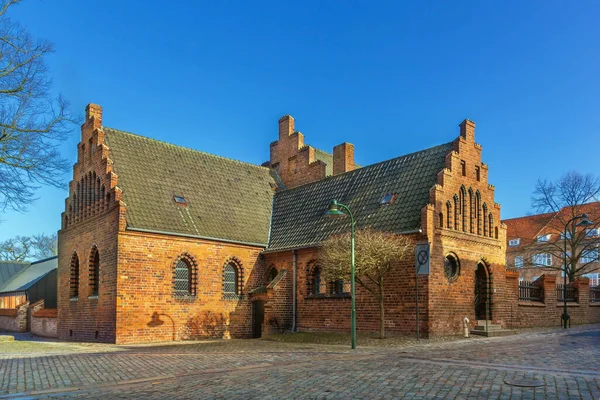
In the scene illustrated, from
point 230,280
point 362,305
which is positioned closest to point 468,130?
point 362,305

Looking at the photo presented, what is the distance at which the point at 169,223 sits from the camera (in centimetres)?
2634

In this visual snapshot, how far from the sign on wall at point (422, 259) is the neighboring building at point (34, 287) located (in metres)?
31.2

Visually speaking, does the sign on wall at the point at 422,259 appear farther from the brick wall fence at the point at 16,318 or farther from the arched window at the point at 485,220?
the brick wall fence at the point at 16,318

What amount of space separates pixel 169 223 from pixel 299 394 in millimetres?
17913

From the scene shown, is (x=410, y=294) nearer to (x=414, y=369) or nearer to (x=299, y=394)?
(x=414, y=369)

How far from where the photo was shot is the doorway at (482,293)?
85.1ft

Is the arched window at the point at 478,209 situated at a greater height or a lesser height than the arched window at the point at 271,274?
greater

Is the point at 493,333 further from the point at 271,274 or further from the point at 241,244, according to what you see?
the point at 241,244

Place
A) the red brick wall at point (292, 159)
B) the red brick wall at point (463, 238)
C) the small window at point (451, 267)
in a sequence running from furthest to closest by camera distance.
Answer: the red brick wall at point (292, 159) < the small window at point (451, 267) < the red brick wall at point (463, 238)

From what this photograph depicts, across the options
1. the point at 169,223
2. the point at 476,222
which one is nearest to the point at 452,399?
the point at 476,222

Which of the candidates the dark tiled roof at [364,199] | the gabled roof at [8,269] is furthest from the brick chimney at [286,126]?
the gabled roof at [8,269]

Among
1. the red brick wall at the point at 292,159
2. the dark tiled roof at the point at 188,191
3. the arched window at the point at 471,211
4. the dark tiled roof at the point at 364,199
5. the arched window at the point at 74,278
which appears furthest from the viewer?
the red brick wall at the point at 292,159

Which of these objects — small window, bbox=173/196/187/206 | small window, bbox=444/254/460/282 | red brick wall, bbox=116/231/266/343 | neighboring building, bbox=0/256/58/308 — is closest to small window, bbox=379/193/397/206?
small window, bbox=444/254/460/282

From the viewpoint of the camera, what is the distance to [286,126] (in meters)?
37.4
